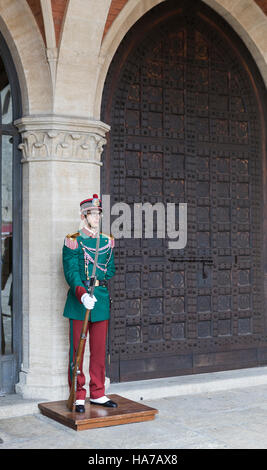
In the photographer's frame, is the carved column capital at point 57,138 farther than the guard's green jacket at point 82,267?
Yes

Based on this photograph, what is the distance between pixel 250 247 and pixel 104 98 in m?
2.52

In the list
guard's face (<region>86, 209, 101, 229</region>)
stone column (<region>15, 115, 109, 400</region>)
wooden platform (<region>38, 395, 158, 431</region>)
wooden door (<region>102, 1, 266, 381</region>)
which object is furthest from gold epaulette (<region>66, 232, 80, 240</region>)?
wooden platform (<region>38, 395, 158, 431</region>)

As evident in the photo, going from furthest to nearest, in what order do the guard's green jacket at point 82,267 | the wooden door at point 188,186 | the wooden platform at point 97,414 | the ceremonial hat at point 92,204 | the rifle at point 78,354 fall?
the wooden door at point 188,186, the guard's green jacket at point 82,267, the ceremonial hat at point 92,204, the rifle at point 78,354, the wooden platform at point 97,414

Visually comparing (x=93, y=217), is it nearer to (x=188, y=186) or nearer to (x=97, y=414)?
(x=97, y=414)

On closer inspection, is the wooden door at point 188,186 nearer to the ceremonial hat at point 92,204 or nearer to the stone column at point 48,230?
the stone column at point 48,230

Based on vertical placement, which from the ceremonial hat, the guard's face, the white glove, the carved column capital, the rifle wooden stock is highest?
the carved column capital

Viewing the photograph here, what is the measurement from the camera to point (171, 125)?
7.61 m

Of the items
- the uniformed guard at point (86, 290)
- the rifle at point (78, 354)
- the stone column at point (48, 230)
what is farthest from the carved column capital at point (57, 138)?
the rifle at point (78, 354)

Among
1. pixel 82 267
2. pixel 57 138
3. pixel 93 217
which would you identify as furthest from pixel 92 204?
pixel 57 138

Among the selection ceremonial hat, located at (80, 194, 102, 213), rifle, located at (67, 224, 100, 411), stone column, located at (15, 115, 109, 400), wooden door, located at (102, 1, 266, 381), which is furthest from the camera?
wooden door, located at (102, 1, 266, 381)

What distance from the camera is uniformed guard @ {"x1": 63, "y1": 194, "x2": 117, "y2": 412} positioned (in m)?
5.92

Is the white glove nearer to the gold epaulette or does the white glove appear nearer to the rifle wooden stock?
the rifle wooden stock

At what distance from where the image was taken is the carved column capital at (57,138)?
256 inches

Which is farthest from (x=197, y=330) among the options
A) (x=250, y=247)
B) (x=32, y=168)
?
(x=32, y=168)
